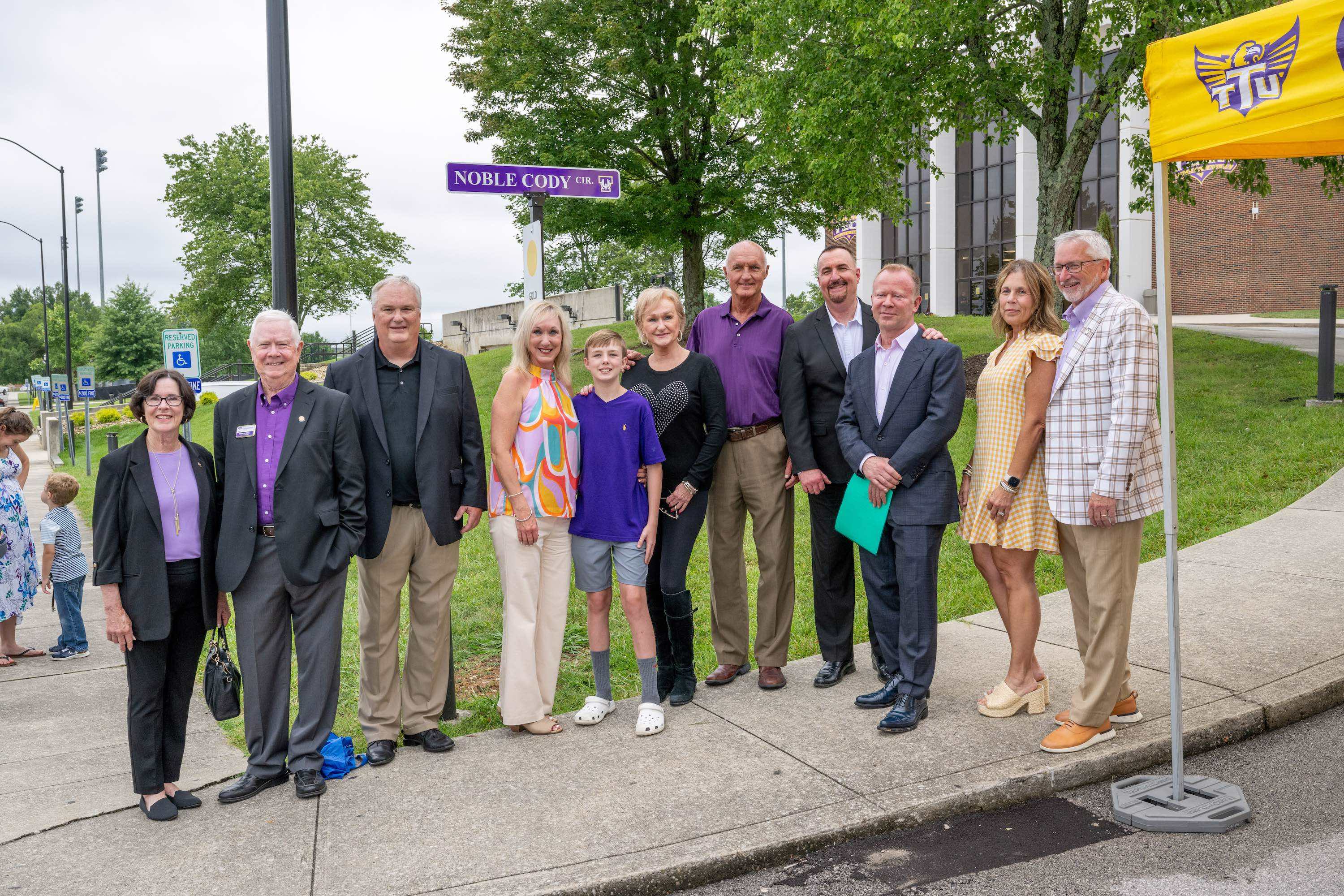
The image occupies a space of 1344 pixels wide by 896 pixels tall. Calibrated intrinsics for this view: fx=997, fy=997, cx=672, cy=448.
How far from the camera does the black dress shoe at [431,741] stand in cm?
468

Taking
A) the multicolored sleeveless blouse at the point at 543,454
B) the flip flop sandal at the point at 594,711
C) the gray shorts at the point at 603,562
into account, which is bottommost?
the flip flop sandal at the point at 594,711

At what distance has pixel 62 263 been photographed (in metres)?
36.1

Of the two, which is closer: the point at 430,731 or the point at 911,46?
the point at 430,731

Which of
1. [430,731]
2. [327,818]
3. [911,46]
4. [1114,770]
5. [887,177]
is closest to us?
[327,818]

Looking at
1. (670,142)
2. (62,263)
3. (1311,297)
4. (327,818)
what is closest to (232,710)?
(327,818)

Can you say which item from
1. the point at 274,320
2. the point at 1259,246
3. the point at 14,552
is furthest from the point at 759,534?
the point at 1259,246

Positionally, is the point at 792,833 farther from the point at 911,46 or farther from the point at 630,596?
the point at 911,46

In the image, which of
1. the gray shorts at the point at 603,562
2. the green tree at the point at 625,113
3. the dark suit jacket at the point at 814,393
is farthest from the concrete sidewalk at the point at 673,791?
the green tree at the point at 625,113

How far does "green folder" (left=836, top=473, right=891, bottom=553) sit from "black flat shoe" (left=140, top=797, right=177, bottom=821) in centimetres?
321

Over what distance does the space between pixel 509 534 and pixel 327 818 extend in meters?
1.45

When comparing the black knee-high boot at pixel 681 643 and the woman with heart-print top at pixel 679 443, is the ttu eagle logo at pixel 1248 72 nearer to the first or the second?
the woman with heart-print top at pixel 679 443

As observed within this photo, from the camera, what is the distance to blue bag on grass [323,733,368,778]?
439 centimetres

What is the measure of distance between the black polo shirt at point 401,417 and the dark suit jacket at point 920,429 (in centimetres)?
208

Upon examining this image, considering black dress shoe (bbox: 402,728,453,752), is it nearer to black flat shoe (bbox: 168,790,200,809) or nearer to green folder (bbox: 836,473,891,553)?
black flat shoe (bbox: 168,790,200,809)
